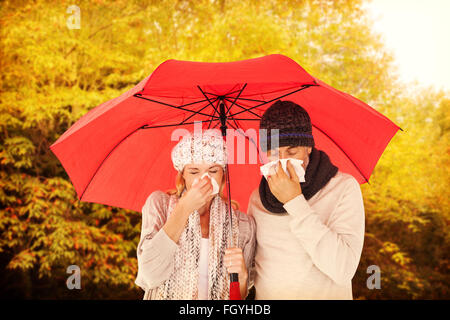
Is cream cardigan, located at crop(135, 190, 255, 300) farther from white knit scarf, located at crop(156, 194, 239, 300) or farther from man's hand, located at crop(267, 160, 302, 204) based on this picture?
man's hand, located at crop(267, 160, 302, 204)

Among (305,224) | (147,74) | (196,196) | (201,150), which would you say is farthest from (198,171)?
(147,74)

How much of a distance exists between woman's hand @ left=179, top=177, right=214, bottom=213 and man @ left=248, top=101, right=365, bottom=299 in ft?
1.00

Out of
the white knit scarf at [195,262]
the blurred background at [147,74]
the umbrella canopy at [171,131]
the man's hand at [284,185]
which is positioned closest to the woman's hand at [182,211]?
the white knit scarf at [195,262]

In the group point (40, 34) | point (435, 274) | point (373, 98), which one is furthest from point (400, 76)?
point (40, 34)

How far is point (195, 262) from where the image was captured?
2273mm

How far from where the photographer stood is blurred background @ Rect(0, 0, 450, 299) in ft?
21.3

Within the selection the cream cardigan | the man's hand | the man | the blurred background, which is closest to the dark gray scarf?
the man

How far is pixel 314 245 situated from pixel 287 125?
0.59m

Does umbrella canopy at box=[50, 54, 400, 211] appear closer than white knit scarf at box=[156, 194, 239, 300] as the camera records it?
No

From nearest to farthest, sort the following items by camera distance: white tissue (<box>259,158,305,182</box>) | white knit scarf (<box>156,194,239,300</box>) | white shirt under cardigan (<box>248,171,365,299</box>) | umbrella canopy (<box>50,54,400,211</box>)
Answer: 1. white shirt under cardigan (<box>248,171,365,299</box>)
2. white tissue (<box>259,158,305,182</box>)
3. white knit scarf (<box>156,194,239,300</box>)
4. umbrella canopy (<box>50,54,400,211</box>)

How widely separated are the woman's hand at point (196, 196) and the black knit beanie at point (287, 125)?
0.36 meters

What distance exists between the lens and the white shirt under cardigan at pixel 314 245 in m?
1.90
